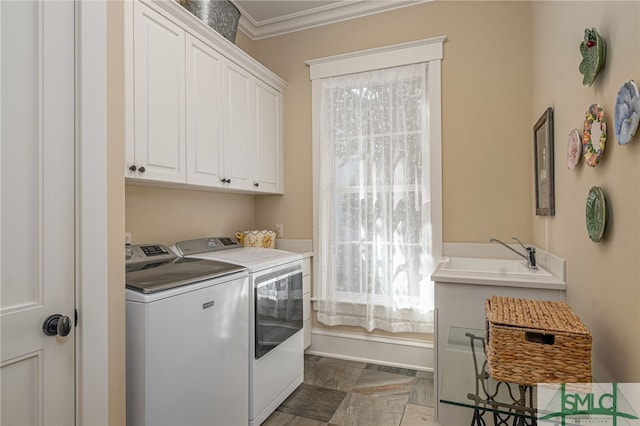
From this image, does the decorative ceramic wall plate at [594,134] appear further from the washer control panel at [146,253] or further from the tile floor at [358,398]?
the washer control panel at [146,253]

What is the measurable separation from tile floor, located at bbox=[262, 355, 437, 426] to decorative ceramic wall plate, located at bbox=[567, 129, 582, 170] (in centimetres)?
161

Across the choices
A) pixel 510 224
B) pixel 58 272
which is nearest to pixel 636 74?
pixel 510 224

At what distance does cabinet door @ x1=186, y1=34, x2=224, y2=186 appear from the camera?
2098 millimetres

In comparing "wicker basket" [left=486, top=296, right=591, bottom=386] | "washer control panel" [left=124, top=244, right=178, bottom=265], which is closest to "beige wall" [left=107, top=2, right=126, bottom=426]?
"washer control panel" [left=124, top=244, right=178, bottom=265]

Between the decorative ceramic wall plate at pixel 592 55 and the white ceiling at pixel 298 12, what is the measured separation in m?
1.85

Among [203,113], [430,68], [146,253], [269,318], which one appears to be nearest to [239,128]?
[203,113]

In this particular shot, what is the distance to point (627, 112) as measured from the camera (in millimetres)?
961

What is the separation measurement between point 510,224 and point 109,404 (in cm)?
256

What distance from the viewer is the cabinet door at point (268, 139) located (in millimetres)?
2809

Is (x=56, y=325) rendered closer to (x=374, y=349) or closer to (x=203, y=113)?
(x=203, y=113)

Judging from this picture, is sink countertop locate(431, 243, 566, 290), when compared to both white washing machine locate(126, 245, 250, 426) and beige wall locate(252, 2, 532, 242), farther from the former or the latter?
white washing machine locate(126, 245, 250, 426)

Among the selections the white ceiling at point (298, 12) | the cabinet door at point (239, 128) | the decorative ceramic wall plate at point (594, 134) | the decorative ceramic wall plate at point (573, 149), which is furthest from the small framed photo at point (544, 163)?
the cabinet door at point (239, 128)

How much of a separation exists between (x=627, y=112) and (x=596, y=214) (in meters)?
0.39

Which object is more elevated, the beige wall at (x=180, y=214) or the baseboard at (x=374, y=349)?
the beige wall at (x=180, y=214)
